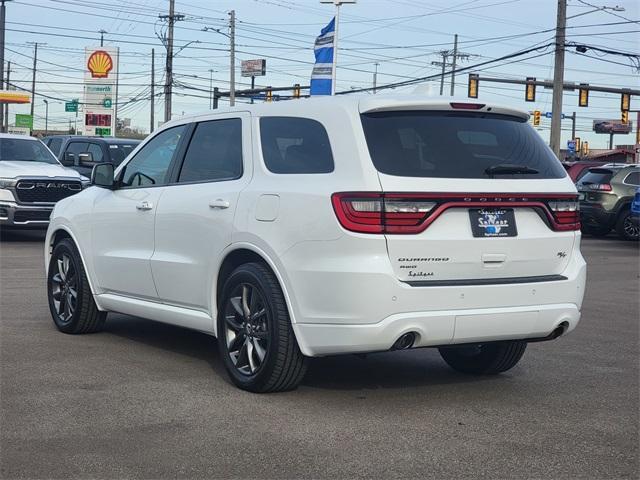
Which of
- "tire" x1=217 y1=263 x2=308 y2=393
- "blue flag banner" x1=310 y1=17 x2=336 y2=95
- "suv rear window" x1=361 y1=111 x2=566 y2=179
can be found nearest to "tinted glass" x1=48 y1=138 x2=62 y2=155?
"blue flag banner" x1=310 y1=17 x2=336 y2=95

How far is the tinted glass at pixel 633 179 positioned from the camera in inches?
874

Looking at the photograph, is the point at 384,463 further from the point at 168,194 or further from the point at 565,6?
the point at 565,6

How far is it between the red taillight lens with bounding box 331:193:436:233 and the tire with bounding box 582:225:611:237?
18.2 m

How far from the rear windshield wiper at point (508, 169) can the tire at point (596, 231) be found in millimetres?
17402

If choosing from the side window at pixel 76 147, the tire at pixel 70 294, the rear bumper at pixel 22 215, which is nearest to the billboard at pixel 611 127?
the side window at pixel 76 147

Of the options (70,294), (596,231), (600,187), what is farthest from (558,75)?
(70,294)

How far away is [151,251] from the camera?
23.5 feet

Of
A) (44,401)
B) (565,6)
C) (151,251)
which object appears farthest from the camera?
(565,6)

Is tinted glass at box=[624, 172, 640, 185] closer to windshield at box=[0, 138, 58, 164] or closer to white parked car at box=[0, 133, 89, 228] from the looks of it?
white parked car at box=[0, 133, 89, 228]

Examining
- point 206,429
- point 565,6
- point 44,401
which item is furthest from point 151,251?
point 565,6

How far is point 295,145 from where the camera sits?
20.1ft

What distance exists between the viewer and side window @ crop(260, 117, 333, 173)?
A: 19.2ft

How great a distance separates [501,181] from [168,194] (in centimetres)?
248

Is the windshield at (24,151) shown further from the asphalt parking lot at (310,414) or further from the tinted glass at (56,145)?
the asphalt parking lot at (310,414)
